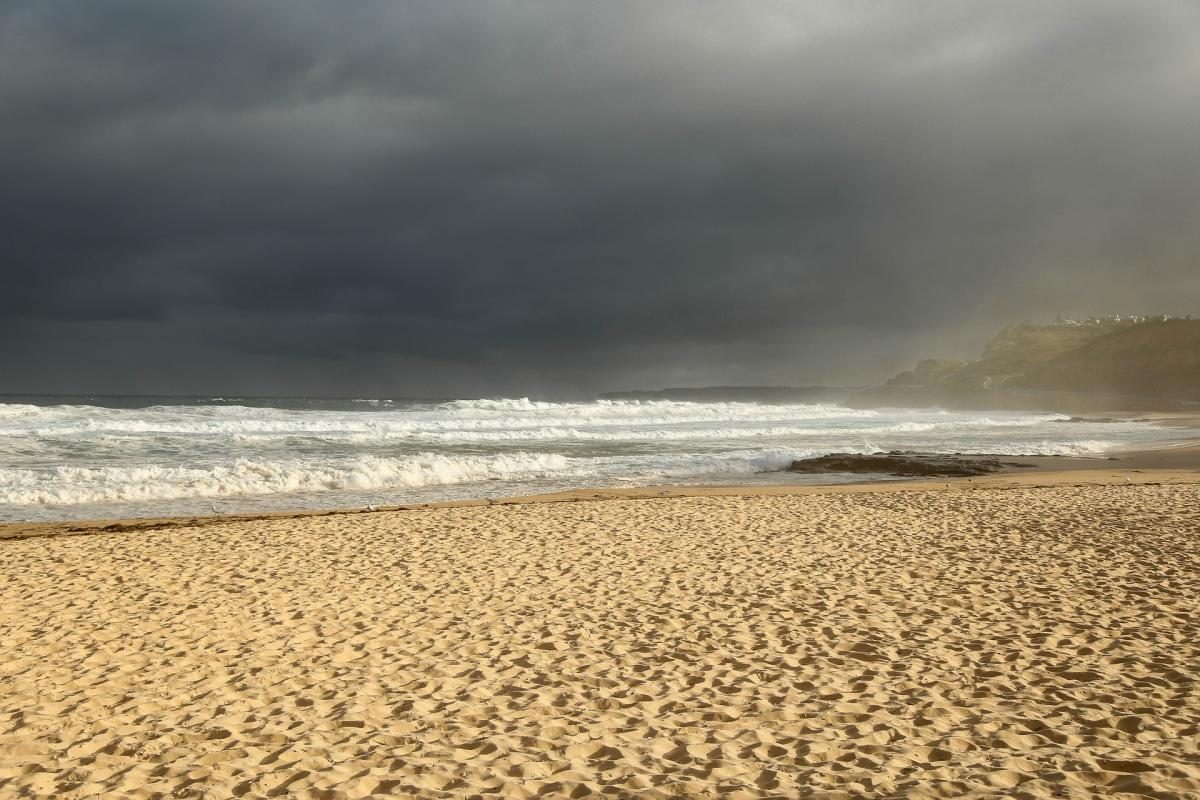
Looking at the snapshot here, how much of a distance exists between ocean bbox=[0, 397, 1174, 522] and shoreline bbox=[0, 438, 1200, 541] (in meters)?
1.27

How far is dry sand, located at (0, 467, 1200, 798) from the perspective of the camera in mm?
4680

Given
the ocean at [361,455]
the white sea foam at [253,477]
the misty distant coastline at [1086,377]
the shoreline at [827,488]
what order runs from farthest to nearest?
the misty distant coastline at [1086,377] → the ocean at [361,455] → the white sea foam at [253,477] → the shoreline at [827,488]

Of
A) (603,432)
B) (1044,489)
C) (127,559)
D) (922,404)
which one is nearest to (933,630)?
(127,559)

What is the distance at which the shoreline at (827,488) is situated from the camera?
14172mm

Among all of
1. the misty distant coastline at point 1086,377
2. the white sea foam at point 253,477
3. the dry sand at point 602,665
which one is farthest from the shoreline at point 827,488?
the misty distant coastline at point 1086,377

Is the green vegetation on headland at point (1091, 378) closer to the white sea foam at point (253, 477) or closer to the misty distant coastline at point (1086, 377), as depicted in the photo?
the misty distant coastline at point (1086, 377)

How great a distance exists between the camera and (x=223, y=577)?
9.98 metres

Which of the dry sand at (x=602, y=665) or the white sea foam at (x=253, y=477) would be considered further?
the white sea foam at (x=253, y=477)

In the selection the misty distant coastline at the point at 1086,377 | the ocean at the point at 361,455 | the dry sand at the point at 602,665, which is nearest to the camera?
the dry sand at the point at 602,665

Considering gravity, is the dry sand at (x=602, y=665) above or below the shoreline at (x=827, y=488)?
below

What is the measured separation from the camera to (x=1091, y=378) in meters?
91.6

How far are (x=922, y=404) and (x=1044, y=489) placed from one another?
3383 inches

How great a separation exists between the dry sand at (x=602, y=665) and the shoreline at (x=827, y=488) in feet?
6.56

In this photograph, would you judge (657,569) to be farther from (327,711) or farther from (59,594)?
(59,594)
